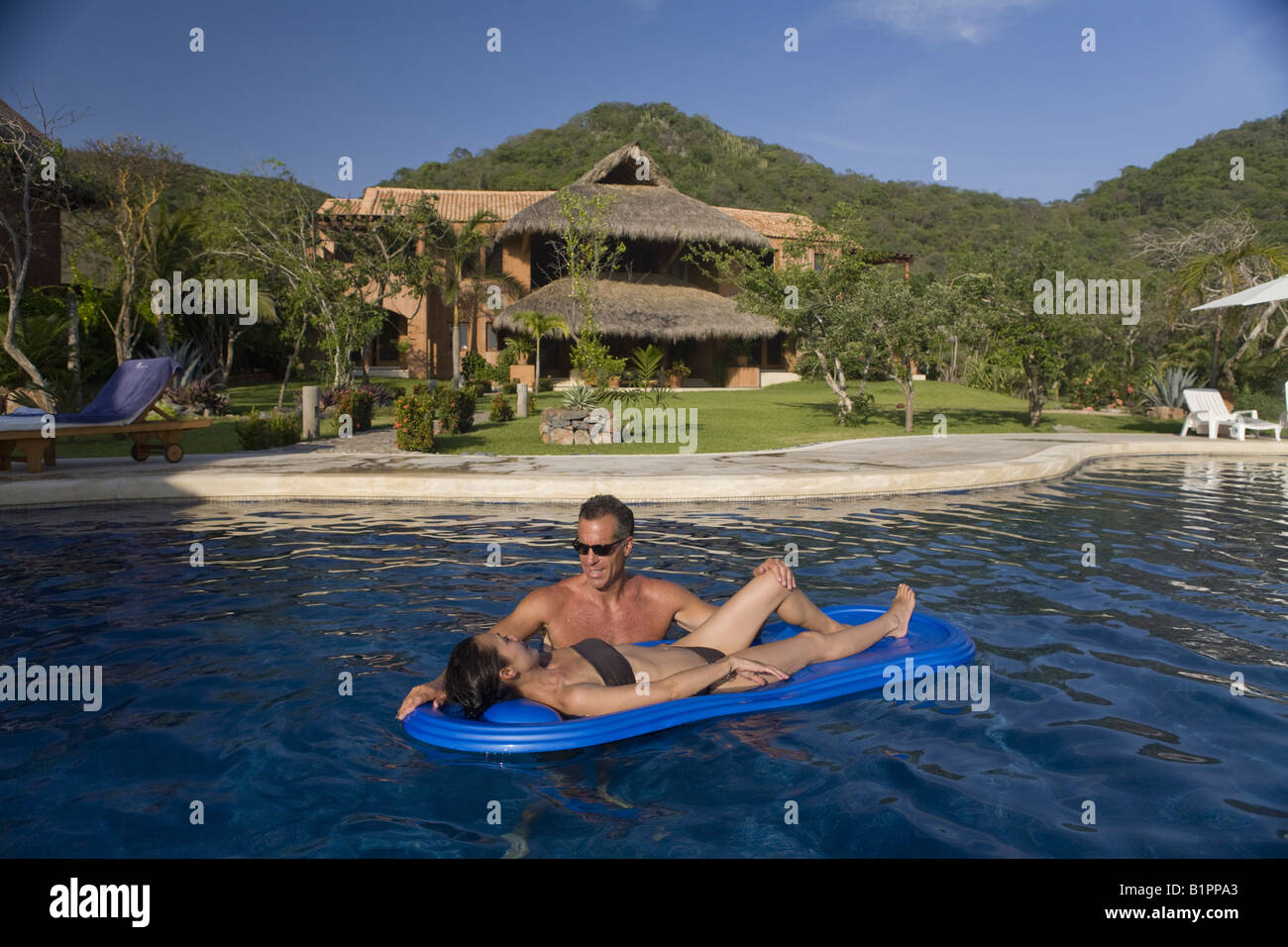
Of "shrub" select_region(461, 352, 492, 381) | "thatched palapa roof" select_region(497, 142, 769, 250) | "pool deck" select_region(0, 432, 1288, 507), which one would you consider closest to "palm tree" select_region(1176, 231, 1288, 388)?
"pool deck" select_region(0, 432, 1288, 507)

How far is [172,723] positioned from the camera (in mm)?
4289

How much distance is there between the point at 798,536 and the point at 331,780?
550cm

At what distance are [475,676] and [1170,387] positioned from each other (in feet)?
71.9

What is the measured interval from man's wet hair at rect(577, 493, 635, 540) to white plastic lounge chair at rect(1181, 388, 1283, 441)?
1630cm

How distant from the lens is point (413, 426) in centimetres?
1306

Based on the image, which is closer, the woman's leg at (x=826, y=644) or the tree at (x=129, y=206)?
the woman's leg at (x=826, y=644)

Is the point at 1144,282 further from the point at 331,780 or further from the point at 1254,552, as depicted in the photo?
the point at 331,780

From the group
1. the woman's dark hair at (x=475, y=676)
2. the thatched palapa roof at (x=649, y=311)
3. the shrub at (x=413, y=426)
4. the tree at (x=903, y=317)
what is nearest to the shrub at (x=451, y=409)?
the shrub at (x=413, y=426)

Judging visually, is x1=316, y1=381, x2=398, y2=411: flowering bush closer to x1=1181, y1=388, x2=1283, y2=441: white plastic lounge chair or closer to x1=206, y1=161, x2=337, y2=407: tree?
x1=206, y1=161, x2=337, y2=407: tree

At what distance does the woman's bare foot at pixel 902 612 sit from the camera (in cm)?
501

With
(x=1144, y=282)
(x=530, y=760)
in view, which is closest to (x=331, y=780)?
(x=530, y=760)

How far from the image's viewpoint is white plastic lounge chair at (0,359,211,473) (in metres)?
10.3

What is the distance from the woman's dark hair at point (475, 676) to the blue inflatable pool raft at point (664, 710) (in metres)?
0.07

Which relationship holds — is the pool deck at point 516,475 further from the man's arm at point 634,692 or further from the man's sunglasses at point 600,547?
the man's arm at point 634,692
